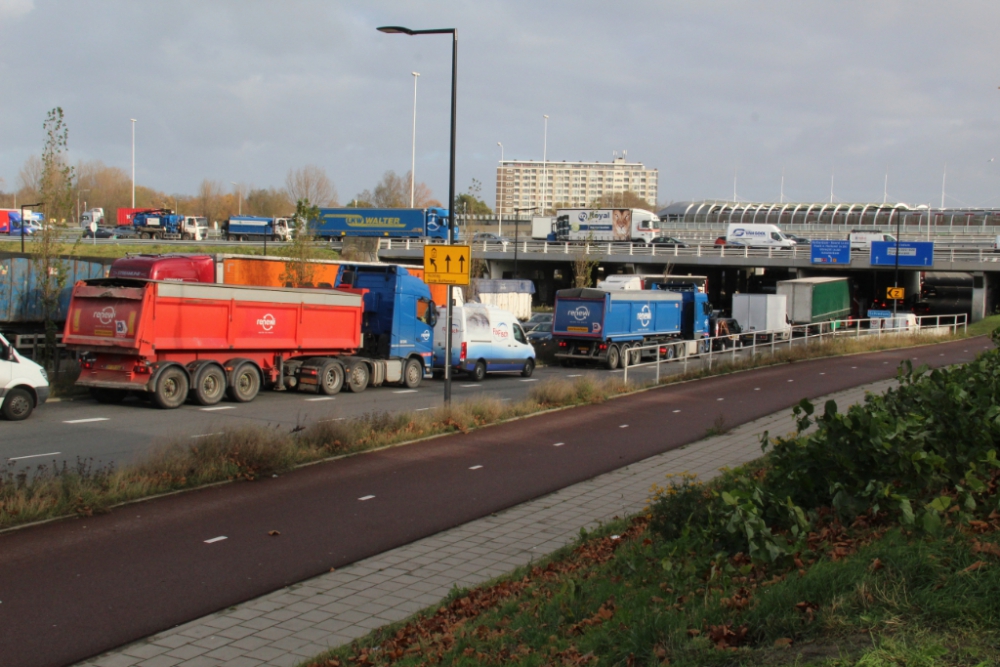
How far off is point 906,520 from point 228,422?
1342 centimetres

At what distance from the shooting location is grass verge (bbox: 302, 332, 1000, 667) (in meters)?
4.40

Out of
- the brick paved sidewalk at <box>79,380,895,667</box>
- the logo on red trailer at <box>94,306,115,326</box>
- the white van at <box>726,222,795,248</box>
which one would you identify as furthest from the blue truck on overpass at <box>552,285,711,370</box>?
the white van at <box>726,222,795,248</box>

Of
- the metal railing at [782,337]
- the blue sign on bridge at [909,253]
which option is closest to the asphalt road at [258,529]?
the metal railing at [782,337]

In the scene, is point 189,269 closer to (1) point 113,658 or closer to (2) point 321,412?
(2) point 321,412

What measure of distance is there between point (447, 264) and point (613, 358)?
16.4 meters

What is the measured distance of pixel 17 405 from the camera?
53.3ft

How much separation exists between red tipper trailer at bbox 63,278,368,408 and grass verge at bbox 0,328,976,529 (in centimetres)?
568

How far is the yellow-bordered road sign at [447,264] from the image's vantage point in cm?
1683

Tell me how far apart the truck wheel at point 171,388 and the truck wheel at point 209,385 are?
312 mm

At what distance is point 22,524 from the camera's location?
896 centimetres

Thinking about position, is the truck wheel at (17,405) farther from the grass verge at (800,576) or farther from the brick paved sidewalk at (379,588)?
the grass verge at (800,576)

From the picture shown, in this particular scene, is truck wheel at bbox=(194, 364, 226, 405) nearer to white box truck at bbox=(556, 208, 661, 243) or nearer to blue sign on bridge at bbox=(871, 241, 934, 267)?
blue sign on bridge at bbox=(871, 241, 934, 267)

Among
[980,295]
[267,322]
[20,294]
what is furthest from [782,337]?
[20,294]

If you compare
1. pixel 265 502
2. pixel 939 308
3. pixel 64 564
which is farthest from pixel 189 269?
pixel 939 308
